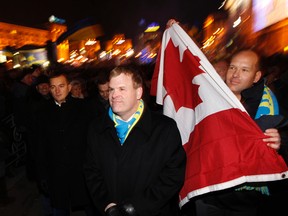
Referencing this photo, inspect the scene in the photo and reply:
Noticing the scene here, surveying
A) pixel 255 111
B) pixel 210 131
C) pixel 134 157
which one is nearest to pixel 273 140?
pixel 255 111

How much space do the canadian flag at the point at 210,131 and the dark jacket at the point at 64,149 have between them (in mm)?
1379

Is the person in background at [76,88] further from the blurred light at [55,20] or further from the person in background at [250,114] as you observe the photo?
the blurred light at [55,20]

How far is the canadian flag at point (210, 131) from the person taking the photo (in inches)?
103

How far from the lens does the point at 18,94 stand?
22.1 ft

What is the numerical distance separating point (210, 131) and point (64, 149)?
201 cm

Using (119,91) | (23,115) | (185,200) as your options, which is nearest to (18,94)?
(23,115)

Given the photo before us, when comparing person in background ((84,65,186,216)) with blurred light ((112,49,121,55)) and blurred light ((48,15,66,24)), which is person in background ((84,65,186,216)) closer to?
blurred light ((48,15,66,24))

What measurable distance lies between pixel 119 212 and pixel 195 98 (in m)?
1.23

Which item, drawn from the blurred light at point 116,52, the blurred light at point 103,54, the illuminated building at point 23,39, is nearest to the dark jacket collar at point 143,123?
the illuminated building at point 23,39

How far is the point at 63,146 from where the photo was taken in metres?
3.98

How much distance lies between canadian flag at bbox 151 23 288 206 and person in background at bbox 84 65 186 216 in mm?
193

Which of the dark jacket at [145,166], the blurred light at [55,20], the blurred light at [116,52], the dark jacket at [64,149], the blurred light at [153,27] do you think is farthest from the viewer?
the blurred light at [116,52]

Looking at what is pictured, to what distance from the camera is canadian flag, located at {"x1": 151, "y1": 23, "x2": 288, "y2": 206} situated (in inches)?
103

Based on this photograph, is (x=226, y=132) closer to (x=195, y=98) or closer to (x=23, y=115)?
(x=195, y=98)
